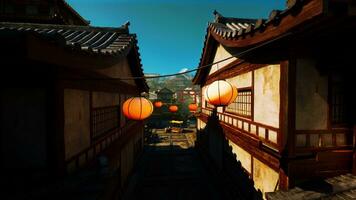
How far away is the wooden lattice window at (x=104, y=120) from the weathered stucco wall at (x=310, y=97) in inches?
269

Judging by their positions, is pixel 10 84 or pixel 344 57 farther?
pixel 344 57

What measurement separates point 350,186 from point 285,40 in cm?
445

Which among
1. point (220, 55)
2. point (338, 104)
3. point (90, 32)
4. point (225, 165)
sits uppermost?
point (90, 32)

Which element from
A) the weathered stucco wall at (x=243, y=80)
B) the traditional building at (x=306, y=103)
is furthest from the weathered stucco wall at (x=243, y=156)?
the weathered stucco wall at (x=243, y=80)

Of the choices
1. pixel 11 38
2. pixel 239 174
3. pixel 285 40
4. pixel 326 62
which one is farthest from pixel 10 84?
pixel 239 174

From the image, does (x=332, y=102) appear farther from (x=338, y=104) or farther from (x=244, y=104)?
(x=244, y=104)

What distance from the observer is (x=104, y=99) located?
8.04m

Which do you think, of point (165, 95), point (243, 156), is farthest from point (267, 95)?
point (165, 95)

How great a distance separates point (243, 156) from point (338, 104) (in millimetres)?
4303

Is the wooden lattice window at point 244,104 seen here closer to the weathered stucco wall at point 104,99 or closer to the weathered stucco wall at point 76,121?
the weathered stucco wall at point 104,99

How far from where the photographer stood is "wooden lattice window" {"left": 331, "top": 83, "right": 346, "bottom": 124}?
231 inches

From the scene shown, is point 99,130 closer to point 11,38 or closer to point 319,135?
point 11,38

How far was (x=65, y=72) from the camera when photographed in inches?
200

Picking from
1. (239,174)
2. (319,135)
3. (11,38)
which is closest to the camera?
(11,38)
